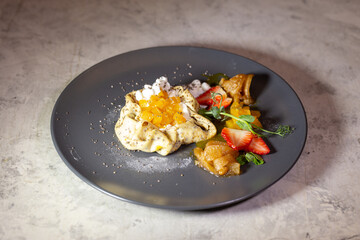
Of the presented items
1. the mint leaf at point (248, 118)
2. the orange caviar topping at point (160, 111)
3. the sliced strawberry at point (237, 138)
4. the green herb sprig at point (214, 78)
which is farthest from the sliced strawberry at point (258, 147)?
the green herb sprig at point (214, 78)

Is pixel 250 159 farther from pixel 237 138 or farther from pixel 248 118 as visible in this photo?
pixel 248 118

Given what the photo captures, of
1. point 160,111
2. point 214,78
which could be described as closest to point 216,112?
Result: point 160,111

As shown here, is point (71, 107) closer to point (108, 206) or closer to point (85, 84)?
point (85, 84)

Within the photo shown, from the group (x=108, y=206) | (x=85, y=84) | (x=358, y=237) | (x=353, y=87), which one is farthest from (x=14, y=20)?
(x=358, y=237)

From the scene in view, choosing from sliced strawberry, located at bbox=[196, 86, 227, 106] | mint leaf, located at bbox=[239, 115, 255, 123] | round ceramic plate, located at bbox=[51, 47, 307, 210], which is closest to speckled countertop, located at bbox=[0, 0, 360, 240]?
round ceramic plate, located at bbox=[51, 47, 307, 210]

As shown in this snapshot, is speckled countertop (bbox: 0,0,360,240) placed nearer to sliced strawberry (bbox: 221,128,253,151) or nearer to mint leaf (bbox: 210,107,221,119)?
sliced strawberry (bbox: 221,128,253,151)
